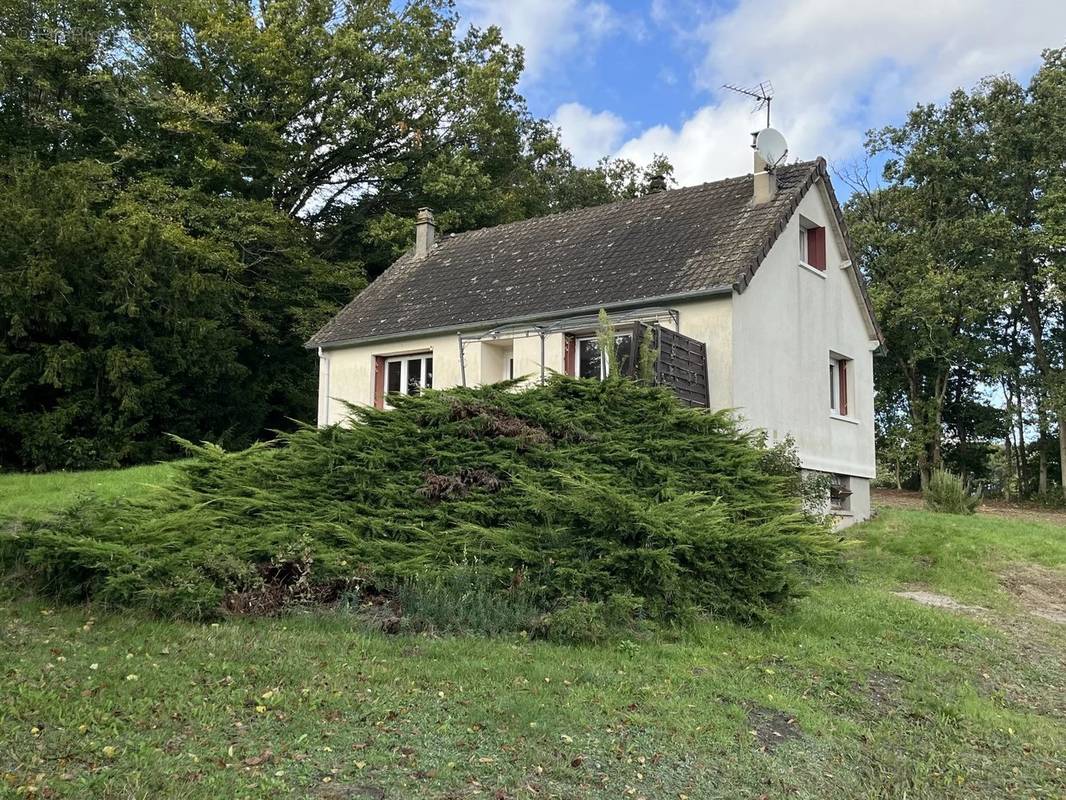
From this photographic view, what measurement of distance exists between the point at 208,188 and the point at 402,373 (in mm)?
14088

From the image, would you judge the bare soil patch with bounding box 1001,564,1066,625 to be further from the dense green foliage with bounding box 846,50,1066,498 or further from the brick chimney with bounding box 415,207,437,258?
the dense green foliage with bounding box 846,50,1066,498

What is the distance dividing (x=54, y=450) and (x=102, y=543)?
48.5 ft

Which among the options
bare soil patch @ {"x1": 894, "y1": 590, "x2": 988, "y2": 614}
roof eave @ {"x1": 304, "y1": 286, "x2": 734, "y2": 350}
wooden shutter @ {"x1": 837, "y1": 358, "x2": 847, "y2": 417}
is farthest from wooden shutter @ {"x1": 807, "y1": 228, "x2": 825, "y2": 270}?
bare soil patch @ {"x1": 894, "y1": 590, "x2": 988, "y2": 614}

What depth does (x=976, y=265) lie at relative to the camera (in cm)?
3134

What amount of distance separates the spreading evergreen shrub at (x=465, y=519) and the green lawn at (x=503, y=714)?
0.44m

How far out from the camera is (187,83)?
95.9 ft

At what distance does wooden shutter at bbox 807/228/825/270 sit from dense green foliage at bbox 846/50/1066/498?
1277cm

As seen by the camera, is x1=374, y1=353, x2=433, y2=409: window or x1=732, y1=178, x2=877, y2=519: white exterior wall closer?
x1=732, y1=178, x2=877, y2=519: white exterior wall

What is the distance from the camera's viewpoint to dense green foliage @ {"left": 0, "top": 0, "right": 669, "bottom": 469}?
20.6 meters

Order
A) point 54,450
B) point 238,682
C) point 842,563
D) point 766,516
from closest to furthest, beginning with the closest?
point 238,682, point 766,516, point 842,563, point 54,450

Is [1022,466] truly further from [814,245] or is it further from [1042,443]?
[814,245]

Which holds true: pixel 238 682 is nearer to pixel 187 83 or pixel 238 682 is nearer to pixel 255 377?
pixel 255 377

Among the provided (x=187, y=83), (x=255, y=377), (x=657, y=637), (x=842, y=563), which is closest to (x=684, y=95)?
(x=842, y=563)

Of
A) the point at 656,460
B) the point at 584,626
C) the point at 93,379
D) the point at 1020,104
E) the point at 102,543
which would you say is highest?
the point at 1020,104
